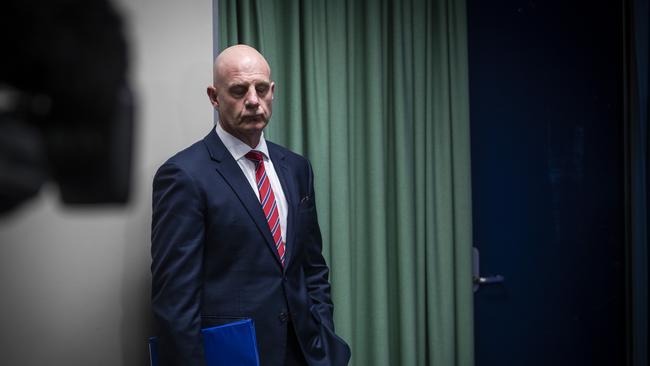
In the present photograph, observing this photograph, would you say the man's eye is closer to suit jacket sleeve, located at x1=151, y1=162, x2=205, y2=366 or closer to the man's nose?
the man's nose

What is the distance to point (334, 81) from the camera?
196 centimetres

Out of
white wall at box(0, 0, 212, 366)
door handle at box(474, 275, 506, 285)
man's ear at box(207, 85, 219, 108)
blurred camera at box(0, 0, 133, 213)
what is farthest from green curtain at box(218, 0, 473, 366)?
blurred camera at box(0, 0, 133, 213)

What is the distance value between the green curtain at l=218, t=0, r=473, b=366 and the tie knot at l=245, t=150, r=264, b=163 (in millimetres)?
379

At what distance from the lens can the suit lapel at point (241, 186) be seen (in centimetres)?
139

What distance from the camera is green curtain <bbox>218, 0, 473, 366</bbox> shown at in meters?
1.91

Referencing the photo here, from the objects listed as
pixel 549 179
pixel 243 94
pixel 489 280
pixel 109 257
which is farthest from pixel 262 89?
pixel 549 179

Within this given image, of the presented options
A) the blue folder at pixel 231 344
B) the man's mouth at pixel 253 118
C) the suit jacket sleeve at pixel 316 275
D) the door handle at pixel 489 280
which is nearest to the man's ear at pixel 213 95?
the man's mouth at pixel 253 118

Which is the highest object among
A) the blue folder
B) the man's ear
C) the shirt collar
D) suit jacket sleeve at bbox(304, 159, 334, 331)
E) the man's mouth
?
the man's ear

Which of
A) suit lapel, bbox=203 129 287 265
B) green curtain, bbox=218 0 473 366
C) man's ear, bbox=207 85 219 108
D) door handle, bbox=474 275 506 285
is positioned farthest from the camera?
door handle, bbox=474 275 506 285

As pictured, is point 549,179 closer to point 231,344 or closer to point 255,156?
point 255,156

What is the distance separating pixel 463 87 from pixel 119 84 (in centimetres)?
203

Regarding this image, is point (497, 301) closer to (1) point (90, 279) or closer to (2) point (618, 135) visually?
(2) point (618, 135)

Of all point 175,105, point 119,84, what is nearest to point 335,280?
point 175,105

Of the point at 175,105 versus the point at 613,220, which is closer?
the point at 175,105
